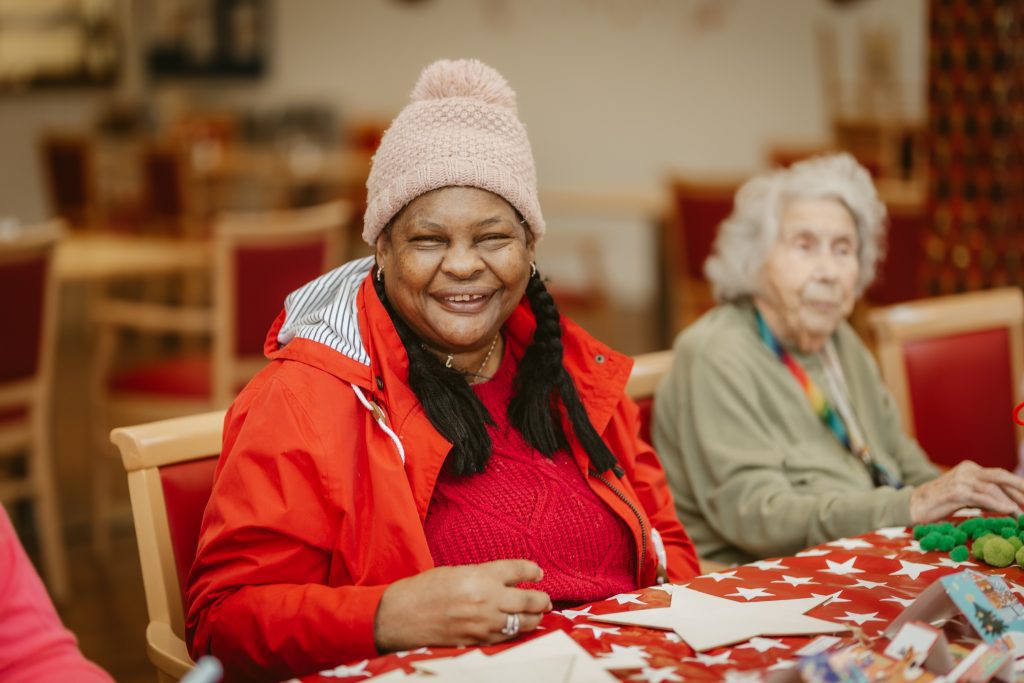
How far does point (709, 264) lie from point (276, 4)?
816 centimetres

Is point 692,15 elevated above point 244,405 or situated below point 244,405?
above

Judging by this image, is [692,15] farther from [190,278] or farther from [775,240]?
[775,240]

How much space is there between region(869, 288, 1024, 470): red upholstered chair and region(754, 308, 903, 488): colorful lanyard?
0.82 feet

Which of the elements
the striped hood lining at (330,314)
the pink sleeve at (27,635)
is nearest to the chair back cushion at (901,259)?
the striped hood lining at (330,314)

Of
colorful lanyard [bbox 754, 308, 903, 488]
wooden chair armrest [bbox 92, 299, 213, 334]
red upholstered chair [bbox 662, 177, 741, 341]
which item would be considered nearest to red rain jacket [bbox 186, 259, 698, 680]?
colorful lanyard [bbox 754, 308, 903, 488]

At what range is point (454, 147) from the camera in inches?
63.7

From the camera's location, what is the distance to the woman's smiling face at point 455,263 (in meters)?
1.64

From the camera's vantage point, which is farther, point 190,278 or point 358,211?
point 358,211

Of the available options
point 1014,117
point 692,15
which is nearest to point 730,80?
point 692,15

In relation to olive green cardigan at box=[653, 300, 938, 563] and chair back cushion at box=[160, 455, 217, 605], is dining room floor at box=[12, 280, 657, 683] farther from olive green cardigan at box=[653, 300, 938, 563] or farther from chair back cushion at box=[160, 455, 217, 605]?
olive green cardigan at box=[653, 300, 938, 563]

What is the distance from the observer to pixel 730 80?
7715mm

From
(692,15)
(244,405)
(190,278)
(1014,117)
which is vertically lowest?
(190,278)

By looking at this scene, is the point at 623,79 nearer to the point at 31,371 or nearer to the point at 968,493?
the point at 31,371

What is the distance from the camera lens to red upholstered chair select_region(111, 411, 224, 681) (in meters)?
1.63
